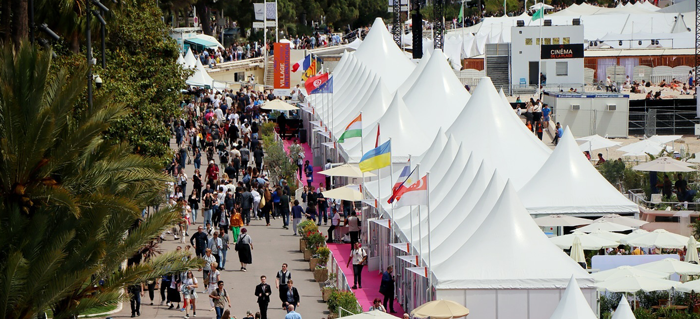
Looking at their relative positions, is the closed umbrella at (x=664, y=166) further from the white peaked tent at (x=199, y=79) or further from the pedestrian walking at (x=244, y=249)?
the white peaked tent at (x=199, y=79)

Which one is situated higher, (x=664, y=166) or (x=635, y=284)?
(x=664, y=166)

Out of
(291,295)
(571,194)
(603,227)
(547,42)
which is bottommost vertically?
(291,295)

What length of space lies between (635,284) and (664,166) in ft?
43.3

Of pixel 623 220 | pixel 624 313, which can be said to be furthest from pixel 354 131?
pixel 624 313

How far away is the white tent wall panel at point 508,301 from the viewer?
21125mm

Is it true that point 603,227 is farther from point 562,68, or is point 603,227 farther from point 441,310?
point 562,68

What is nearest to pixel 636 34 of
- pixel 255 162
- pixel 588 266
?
pixel 255 162

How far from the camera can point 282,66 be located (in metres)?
58.6

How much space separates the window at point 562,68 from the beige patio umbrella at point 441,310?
41219mm

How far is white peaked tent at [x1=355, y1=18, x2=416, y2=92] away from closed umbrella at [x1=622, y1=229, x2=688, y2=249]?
2451cm

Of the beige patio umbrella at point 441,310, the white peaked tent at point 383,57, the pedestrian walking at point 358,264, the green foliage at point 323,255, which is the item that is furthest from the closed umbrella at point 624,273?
the white peaked tent at point 383,57

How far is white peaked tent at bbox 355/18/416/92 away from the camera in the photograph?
50772 mm

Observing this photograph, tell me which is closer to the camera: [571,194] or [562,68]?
[571,194]

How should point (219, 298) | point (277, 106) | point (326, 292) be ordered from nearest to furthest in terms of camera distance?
point (219, 298), point (326, 292), point (277, 106)
